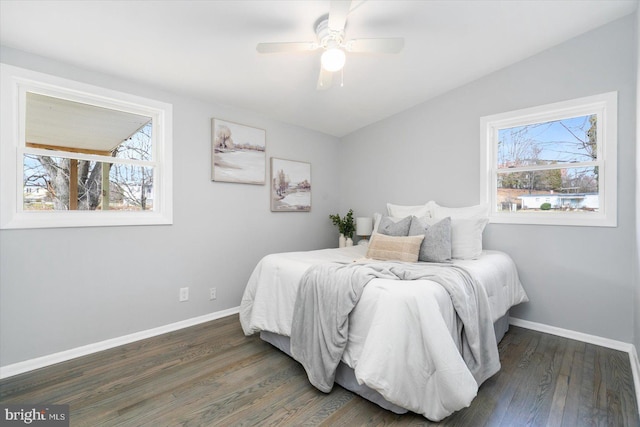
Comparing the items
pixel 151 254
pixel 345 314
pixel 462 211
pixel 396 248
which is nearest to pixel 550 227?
pixel 462 211

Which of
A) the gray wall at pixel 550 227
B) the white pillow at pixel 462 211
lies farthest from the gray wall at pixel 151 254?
the white pillow at pixel 462 211

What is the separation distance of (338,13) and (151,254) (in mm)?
2571

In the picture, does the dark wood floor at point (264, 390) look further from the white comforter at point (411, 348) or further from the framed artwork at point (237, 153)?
the framed artwork at point (237, 153)

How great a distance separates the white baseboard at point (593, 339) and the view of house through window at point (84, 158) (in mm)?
3982

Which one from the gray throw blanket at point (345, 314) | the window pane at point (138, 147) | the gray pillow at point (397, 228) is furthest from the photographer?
the gray pillow at point (397, 228)

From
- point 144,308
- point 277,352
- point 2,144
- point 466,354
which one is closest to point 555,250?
point 466,354

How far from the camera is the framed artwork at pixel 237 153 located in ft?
10.7

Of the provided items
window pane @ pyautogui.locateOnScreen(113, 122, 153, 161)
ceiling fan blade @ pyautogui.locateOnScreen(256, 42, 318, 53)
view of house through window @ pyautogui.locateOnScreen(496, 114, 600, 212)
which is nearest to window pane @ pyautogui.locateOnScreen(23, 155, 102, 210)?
window pane @ pyautogui.locateOnScreen(113, 122, 153, 161)

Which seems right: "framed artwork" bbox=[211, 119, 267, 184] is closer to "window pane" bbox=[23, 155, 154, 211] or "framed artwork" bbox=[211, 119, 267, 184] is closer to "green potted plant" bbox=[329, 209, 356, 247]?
"window pane" bbox=[23, 155, 154, 211]

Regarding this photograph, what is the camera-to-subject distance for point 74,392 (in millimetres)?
1946

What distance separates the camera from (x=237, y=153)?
346 cm

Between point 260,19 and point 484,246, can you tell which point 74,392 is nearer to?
point 260,19

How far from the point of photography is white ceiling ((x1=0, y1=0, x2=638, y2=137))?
6.64 ft

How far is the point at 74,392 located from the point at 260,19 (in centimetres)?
286
